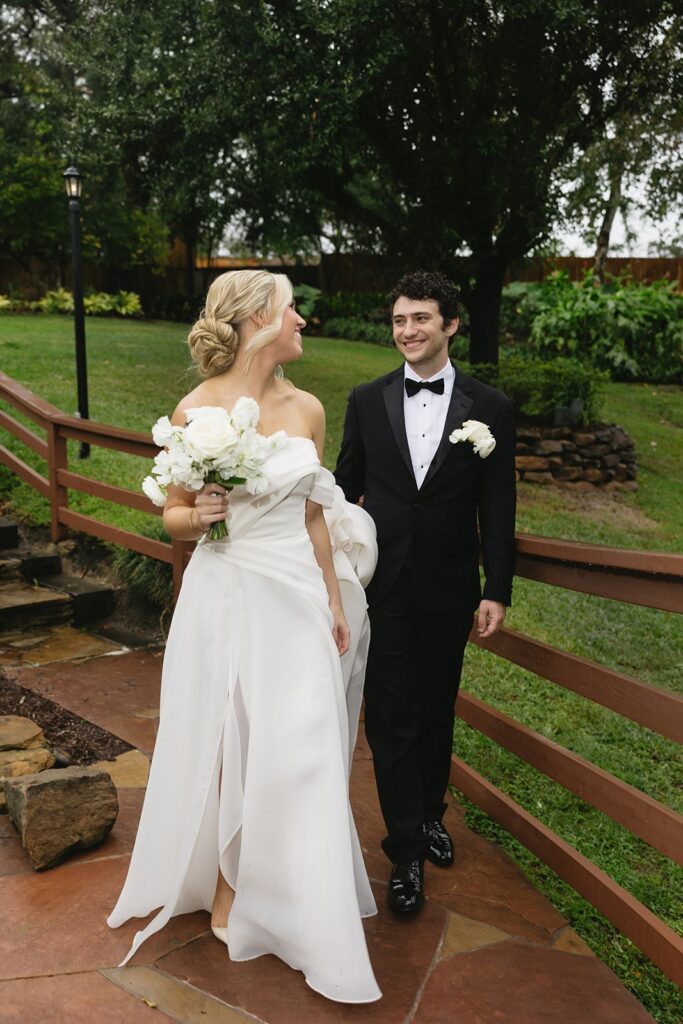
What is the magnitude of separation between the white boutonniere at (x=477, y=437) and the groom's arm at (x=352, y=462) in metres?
0.42

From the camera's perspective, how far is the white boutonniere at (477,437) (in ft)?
10.5

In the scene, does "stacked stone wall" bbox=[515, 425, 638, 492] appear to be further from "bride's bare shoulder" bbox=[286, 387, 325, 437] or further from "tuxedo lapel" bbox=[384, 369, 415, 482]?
"bride's bare shoulder" bbox=[286, 387, 325, 437]

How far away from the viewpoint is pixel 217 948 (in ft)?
9.68

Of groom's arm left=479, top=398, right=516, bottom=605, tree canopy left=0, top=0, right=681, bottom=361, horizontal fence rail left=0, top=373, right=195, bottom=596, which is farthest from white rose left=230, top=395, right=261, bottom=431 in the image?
tree canopy left=0, top=0, right=681, bottom=361

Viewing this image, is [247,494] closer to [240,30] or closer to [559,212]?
[240,30]

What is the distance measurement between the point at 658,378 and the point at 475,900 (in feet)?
50.1

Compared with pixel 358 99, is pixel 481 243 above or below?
below

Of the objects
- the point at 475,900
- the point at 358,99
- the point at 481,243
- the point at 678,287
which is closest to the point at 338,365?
the point at 481,243

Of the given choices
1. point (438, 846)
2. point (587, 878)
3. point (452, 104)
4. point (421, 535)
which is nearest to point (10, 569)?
point (438, 846)

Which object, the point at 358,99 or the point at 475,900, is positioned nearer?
the point at 475,900

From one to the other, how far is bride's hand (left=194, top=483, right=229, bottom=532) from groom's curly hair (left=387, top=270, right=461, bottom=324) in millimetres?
997

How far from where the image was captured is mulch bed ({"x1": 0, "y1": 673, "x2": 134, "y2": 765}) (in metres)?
4.33

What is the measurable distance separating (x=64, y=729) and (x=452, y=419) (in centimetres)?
240

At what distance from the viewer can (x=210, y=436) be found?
105 inches
